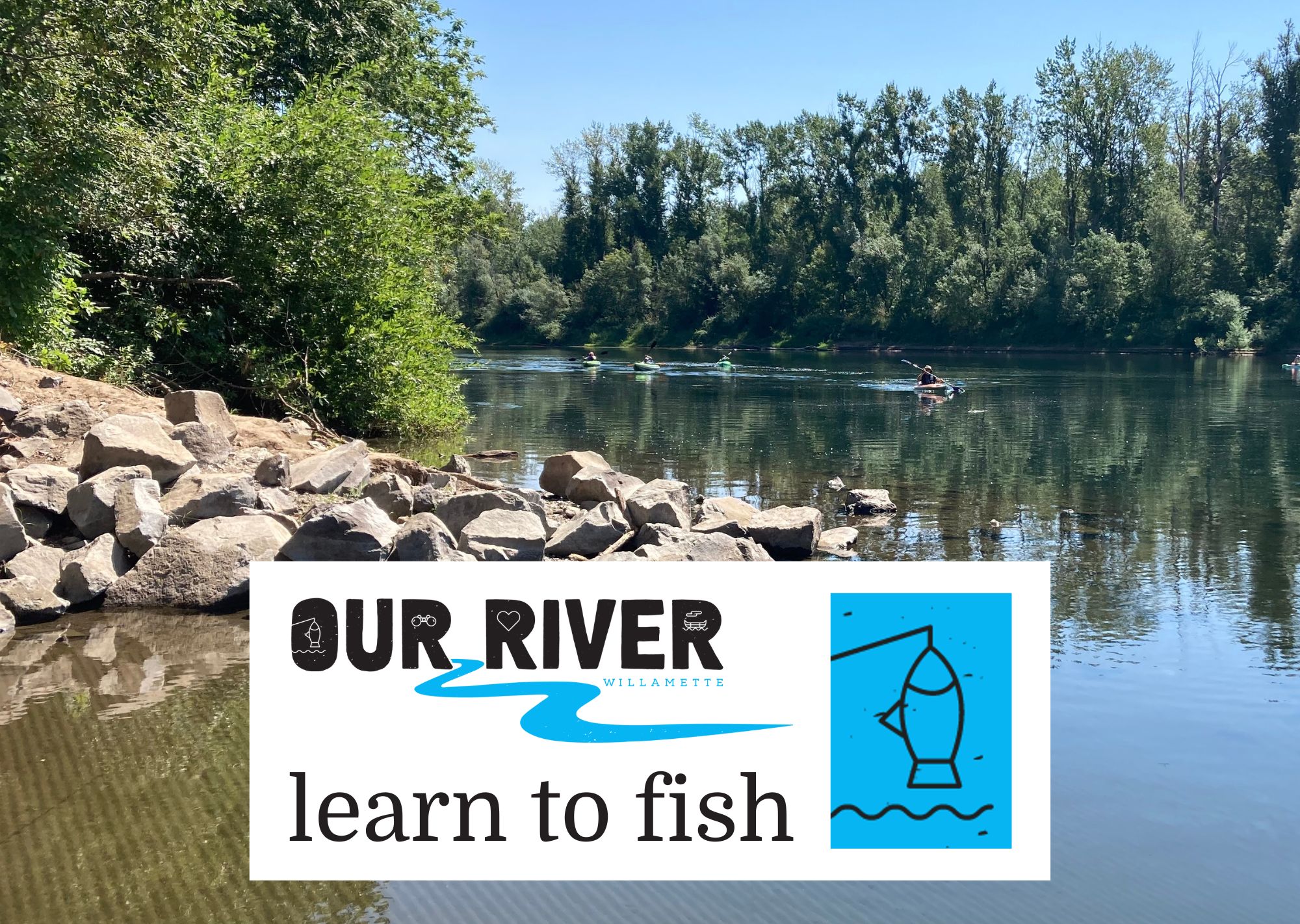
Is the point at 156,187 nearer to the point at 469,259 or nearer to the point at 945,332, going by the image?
the point at 945,332

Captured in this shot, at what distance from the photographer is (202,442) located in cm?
1514

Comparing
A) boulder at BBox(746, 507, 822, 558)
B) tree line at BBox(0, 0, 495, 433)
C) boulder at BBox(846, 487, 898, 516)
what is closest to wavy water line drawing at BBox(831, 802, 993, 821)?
boulder at BBox(746, 507, 822, 558)

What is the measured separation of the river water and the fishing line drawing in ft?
3.40

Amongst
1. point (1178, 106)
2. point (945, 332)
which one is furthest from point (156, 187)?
point (1178, 106)

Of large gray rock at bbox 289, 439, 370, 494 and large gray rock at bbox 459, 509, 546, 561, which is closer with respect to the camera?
large gray rock at bbox 459, 509, 546, 561

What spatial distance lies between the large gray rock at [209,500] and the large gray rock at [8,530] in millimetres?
1399

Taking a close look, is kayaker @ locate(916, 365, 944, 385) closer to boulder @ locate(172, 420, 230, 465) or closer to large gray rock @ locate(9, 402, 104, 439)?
boulder @ locate(172, 420, 230, 465)

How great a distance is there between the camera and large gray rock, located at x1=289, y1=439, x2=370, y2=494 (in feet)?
49.4

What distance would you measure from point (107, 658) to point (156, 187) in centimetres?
1322

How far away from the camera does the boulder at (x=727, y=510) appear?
16.0m

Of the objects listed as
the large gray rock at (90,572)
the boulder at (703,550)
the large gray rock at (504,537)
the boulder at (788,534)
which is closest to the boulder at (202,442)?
the large gray rock at (90,572)

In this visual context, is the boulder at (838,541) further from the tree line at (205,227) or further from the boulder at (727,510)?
the tree line at (205,227)

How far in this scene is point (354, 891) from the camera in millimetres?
5973

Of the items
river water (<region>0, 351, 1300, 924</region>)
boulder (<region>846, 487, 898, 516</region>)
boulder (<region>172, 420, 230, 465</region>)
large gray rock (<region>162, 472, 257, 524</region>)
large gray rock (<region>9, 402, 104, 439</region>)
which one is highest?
large gray rock (<region>9, 402, 104, 439</region>)
